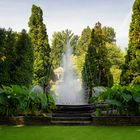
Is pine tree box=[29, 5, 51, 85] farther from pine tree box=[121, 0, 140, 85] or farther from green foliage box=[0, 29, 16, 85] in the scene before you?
green foliage box=[0, 29, 16, 85]

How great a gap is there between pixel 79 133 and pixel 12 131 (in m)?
1.99

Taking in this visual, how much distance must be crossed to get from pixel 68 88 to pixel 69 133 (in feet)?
66.7

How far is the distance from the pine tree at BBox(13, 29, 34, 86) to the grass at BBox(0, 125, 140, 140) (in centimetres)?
838

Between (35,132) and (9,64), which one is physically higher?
(9,64)

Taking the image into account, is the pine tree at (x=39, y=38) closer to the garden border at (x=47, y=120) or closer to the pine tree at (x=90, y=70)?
the pine tree at (x=90, y=70)

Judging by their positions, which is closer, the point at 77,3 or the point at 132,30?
the point at 77,3

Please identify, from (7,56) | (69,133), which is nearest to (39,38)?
(7,56)

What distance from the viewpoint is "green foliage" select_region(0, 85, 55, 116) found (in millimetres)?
11148

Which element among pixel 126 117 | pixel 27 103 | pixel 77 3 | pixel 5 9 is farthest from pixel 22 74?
pixel 126 117

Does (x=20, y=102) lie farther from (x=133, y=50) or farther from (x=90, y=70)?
(x=90, y=70)

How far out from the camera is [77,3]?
17.3 metres

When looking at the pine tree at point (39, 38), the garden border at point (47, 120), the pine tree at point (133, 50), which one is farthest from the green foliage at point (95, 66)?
the garden border at point (47, 120)

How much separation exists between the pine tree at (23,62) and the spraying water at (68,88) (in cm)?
693

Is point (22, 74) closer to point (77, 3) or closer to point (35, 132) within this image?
point (77, 3)
